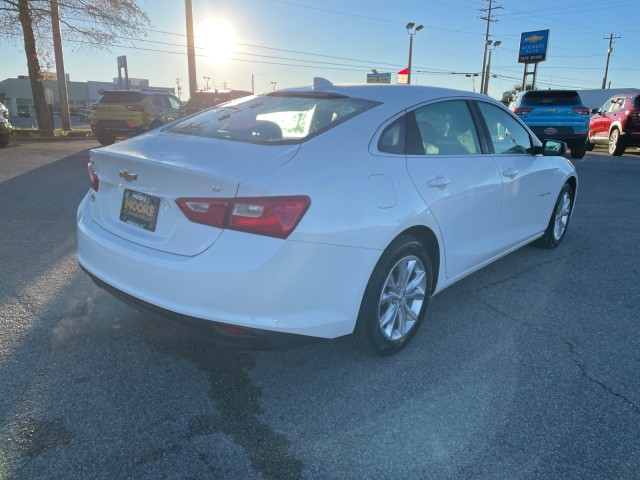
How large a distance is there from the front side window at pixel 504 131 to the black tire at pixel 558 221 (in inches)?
39.7

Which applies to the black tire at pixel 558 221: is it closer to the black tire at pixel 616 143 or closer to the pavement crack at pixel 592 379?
the pavement crack at pixel 592 379

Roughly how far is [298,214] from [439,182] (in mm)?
1179

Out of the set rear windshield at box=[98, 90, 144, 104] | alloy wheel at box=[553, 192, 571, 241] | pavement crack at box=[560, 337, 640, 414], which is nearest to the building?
rear windshield at box=[98, 90, 144, 104]

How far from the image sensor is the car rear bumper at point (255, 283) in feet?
7.25

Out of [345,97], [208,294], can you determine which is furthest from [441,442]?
[345,97]

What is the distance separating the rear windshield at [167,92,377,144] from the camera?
278 cm

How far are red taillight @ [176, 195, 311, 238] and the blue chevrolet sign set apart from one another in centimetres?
4632

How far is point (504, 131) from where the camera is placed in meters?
4.11

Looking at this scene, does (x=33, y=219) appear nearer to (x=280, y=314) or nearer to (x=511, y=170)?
(x=280, y=314)

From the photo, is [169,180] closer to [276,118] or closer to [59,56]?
[276,118]

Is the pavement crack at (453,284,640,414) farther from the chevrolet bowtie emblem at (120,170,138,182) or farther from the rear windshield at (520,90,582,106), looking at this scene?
the rear windshield at (520,90,582,106)

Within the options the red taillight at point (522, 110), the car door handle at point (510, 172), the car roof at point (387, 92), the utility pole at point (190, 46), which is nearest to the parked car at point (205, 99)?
the utility pole at point (190, 46)

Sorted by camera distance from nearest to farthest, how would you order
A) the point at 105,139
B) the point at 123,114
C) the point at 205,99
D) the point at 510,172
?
the point at 510,172
the point at 123,114
the point at 105,139
the point at 205,99

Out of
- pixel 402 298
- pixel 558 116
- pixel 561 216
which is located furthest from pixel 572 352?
pixel 558 116
